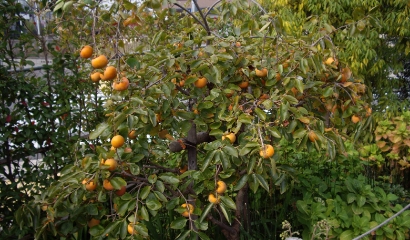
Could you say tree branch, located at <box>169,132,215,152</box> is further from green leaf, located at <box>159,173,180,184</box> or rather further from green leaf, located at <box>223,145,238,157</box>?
green leaf, located at <box>223,145,238,157</box>

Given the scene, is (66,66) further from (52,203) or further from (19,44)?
(52,203)

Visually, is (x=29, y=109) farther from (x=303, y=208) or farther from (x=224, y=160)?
(x=303, y=208)

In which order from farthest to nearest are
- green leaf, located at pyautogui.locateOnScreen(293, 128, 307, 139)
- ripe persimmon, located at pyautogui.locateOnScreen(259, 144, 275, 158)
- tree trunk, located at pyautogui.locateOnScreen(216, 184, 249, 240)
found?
tree trunk, located at pyautogui.locateOnScreen(216, 184, 249, 240), green leaf, located at pyautogui.locateOnScreen(293, 128, 307, 139), ripe persimmon, located at pyautogui.locateOnScreen(259, 144, 275, 158)

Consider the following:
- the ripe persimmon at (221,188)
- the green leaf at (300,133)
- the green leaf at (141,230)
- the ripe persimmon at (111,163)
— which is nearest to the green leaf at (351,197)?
the green leaf at (300,133)

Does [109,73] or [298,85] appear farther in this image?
[298,85]

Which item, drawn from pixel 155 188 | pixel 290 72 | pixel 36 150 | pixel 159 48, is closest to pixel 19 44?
pixel 36 150

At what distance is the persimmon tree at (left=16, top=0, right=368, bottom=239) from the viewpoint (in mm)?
1493

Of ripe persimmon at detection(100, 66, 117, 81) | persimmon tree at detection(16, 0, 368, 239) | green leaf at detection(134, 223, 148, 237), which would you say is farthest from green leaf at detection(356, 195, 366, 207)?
ripe persimmon at detection(100, 66, 117, 81)

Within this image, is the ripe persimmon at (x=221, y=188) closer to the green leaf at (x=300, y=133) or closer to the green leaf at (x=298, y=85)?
the green leaf at (x=300, y=133)

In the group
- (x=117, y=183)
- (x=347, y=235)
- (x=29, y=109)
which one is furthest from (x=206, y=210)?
(x=29, y=109)

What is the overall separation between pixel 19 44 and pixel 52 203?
111 cm

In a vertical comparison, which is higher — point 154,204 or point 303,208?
point 154,204

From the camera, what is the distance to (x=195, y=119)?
1645mm

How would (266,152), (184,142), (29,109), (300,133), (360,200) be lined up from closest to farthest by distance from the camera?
(266,152) < (300,133) < (184,142) < (360,200) < (29,109)
